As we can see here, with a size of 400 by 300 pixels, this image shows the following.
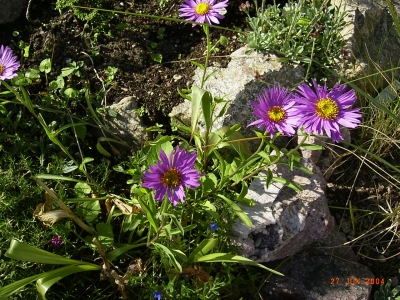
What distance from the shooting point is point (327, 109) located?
5.64ft

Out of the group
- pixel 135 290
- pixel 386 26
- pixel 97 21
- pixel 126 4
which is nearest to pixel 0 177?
pixel 135 290

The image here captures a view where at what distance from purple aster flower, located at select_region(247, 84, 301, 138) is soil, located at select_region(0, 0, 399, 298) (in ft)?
2.84

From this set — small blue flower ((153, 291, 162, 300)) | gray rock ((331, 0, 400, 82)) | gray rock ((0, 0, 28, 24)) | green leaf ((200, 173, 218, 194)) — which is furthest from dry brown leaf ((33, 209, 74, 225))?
gray rock ((331, 0, 400, 82))

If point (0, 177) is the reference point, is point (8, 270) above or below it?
below

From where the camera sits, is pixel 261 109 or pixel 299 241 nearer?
pixel 261 109

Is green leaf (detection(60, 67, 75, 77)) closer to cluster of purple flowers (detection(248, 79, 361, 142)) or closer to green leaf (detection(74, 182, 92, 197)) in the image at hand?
green leaf (detection(74, 182, 92, 197))

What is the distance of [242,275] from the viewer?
7.07 ft

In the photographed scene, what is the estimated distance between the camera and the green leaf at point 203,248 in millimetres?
1850

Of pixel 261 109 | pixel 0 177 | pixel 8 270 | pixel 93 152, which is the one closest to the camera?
pixel 261 109

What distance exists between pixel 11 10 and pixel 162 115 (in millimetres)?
1142

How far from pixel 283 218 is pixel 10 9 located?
2016 mm

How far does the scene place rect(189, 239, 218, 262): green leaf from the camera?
72.8 inches

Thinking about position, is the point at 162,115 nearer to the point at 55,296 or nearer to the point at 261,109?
the point at 261,109
